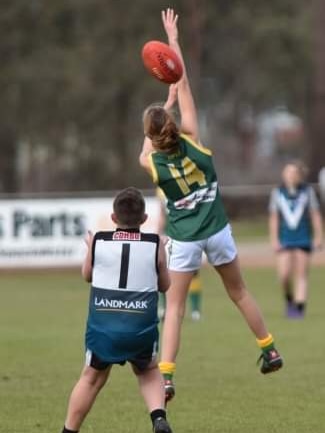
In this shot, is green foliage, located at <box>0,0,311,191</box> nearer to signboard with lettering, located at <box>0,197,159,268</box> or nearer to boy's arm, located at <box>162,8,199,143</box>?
signboard with lettering, located at <box>0,197,159,268</box>

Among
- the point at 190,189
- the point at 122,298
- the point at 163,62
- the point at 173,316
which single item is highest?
the point at 163,62

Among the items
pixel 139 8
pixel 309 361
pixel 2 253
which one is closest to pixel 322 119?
pixel 139 8

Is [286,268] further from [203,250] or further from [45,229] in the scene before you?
[45,229]

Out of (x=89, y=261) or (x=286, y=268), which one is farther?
(x=286, y=268)

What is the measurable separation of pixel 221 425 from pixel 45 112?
3977 centimetres

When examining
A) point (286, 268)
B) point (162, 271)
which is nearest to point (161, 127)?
point (162, 271)

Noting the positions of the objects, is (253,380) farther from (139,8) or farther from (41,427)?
(139,8)

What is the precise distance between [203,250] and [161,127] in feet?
Answer: 3.38

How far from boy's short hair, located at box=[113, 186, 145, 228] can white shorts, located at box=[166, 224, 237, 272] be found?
1.76 meters

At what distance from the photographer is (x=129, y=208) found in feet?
26.2

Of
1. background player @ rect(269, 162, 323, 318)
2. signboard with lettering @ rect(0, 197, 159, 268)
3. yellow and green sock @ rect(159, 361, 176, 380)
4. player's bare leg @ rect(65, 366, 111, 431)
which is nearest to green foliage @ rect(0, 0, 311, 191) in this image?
signboard with lettering @ rect(0, 197, 159, 268)

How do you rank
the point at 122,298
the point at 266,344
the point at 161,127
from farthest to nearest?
the point at 266,344 → the point at 161,127 → the point at 122,298

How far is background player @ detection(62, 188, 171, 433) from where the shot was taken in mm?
7953

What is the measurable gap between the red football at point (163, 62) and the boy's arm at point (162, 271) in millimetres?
1862
